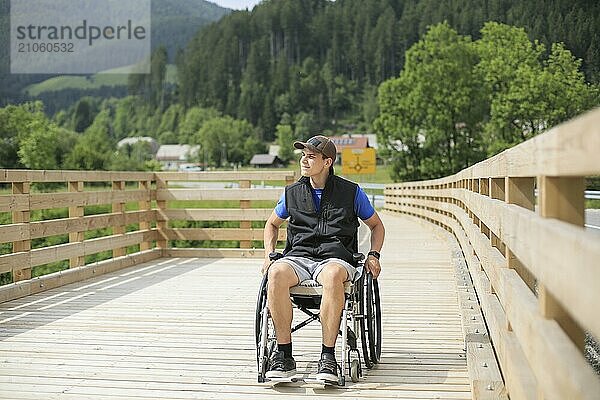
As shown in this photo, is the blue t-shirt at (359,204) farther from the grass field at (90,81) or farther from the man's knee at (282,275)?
the grass field at (90,81)

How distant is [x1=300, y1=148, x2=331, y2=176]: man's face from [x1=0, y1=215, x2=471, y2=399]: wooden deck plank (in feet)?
3.51

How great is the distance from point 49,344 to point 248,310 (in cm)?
179

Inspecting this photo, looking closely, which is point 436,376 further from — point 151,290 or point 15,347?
point 151,290

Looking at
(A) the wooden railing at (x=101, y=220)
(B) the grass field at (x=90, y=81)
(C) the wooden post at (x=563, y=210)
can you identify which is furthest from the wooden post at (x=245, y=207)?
(B) the grass field at (x=90, y=81)

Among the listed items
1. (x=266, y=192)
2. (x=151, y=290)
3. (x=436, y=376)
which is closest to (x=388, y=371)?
(x=436, y=376)

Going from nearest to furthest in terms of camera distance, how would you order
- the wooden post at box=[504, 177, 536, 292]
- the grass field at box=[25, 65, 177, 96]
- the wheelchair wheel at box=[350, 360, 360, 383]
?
the wooden post at box=[504, 177, 536, 292] < the wheelchair wheel at box=[350, 360, 360, 383] < the grass field at box=[25, 65, 177, 96]

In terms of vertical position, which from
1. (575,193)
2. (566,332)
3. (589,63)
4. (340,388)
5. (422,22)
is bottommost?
(340,388)

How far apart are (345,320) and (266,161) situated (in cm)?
11767

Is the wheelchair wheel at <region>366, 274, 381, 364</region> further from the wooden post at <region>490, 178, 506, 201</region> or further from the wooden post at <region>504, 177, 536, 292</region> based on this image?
the wooden post at <region>504, 177, 536, 292</region>

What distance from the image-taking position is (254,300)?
750cm

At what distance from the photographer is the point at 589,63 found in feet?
163

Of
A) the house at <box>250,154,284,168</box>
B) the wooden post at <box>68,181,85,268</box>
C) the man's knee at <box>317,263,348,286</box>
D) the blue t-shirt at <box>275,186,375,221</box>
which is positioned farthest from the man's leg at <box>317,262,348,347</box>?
the house at <box>250,154,284,168</box>

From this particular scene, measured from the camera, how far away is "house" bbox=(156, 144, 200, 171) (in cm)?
13838

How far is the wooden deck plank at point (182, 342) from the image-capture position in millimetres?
4448
